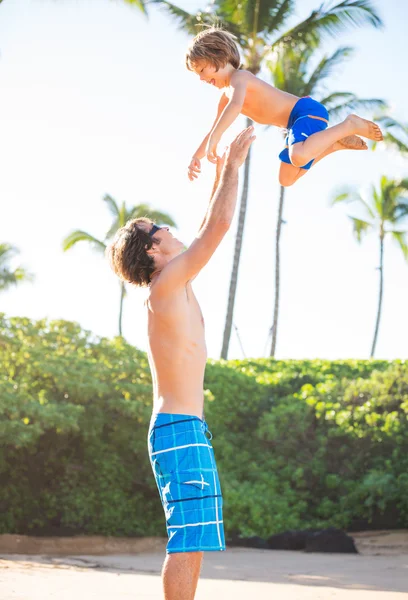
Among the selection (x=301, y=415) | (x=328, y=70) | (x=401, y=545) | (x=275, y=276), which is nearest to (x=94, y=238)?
(x=275, y=276)

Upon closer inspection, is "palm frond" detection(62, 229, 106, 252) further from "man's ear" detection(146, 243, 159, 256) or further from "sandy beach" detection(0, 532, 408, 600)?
"man's ear" detection(146, 243, 159, 256)

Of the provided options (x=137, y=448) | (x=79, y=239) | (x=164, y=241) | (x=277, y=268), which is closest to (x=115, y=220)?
(x=79, y=239)

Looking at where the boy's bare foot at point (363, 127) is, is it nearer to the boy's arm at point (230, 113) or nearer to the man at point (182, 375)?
the boy's arm at point (230, 113)

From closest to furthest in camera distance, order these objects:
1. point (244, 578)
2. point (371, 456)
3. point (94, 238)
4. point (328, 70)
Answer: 1. point (244, 578)
2. point (371, 456)
3. point (328, 70)
4. point (94, 238)

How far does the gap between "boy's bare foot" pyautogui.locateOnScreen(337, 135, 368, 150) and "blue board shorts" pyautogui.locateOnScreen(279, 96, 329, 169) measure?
0.15 metres

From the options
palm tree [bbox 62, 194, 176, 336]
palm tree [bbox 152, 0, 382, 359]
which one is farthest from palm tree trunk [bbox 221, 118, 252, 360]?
palm tree [bbox 62, 194, 176, 336]

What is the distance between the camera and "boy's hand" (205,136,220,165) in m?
4.45

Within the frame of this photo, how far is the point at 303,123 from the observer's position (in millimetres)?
4922

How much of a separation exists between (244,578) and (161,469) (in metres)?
5.01

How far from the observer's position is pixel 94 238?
2853cm

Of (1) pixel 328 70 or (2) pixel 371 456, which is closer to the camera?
(2) pixel 371 456

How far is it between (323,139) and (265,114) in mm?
458

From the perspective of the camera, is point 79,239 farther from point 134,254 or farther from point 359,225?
point 134,254

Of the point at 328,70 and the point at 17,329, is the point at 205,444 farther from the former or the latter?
the point at 328,70
